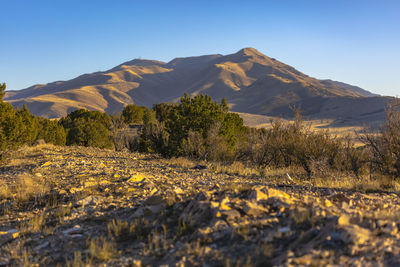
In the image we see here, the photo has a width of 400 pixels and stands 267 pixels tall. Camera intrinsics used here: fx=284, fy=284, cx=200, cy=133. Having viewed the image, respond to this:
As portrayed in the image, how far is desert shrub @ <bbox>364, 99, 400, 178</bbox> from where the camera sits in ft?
29.2

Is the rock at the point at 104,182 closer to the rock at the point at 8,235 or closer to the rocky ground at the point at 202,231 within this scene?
the rocky ground at the point at 202,231

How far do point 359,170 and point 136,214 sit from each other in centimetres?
845

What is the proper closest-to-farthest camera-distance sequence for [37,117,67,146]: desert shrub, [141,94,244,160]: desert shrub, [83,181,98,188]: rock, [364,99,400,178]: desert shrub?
[83,181,98,188]: rock < [364,99,400,178]: desert shrub < [141,94,244,160]: desert shrub < [37,117,67,146]: desert shrub

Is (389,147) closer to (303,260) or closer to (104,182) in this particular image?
(303,260)

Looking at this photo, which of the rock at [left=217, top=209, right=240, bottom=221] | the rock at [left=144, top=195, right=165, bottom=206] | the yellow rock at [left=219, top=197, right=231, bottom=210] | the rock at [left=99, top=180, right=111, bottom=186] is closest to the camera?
the rock at [left=217, top=209, right=240, bottom=221]

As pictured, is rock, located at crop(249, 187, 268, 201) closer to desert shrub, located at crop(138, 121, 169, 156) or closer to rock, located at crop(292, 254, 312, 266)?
rock, located at crop(292, 254, 312, 266)

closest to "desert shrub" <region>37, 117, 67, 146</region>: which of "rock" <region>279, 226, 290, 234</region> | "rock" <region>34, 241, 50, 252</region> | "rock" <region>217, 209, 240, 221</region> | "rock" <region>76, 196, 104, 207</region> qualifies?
"rock" <region>76, 196, 104, 207</region>

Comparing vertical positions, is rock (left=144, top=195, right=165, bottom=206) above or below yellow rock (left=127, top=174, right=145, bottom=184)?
above

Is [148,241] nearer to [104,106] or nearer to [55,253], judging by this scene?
[55,253]

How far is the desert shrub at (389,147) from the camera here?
8914 millimetres

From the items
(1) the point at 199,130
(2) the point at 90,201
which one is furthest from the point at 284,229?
(1) the point at 199,130

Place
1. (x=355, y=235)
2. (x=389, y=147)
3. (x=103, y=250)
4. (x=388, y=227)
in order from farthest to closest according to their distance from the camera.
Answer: (x=389, y=147)
(x=103, y=250)
(x=388, y=227)
(x=355, y=235)

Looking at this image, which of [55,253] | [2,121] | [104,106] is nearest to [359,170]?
[55,253]

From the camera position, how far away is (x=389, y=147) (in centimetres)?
909
